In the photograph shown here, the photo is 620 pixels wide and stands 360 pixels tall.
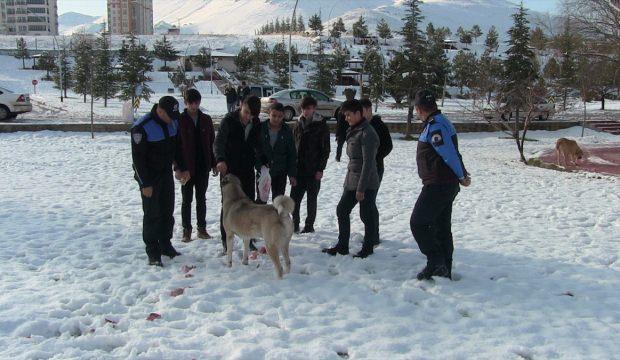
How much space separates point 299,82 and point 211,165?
5178 cm

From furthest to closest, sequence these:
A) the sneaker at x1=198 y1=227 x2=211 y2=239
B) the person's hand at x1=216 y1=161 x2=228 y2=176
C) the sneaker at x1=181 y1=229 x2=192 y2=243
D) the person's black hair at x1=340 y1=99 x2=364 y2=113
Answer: the sneaker at x1=198 y1=227 x2=211 y2=239, the sneaker at x1=181 y1=229 x2=192 y2=243, the person's hand at x1=216 y1=161 x2=228 y2=176, the person's black hair at x1=340 y1=99 x2=364 y2=113

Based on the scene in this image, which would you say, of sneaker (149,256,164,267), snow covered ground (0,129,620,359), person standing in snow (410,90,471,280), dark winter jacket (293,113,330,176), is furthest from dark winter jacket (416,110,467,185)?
sneaker (149,256,164,267)

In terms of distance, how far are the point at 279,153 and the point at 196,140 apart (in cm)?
95

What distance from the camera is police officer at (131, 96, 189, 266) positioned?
498cm

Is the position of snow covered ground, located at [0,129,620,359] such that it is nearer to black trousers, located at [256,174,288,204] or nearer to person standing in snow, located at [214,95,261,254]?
black trousers, located at [256,174,288,204]

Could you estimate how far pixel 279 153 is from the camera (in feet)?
19.2

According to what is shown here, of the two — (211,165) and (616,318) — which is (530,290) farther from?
(211,165)

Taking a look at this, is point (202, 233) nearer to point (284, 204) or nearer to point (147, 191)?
point (147, 191)

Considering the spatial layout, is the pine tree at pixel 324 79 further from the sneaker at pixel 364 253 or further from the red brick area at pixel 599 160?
the sneaker at pixel 364 253

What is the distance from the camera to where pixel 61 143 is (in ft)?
51.4

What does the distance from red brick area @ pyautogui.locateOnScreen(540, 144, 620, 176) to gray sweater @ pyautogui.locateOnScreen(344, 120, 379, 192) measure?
1038 centimetres

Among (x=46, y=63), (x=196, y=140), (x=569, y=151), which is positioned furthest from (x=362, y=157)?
(x=46, y=63)

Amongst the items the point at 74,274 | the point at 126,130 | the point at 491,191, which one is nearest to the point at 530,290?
the point at 74,274

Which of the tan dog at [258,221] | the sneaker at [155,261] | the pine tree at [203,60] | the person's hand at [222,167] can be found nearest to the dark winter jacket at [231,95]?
the person's hand at [222,167]
